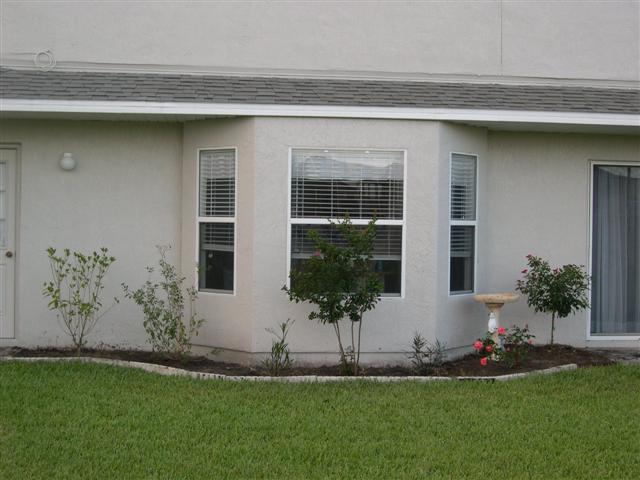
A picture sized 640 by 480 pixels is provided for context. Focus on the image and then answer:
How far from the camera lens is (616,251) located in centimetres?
1192

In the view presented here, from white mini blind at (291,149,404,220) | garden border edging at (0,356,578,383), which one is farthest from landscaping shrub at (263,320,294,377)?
white mini blind at (291,149,404,220)

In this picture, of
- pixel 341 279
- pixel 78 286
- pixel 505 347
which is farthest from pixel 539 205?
pixel 78 286

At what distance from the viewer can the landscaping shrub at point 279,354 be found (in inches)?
393

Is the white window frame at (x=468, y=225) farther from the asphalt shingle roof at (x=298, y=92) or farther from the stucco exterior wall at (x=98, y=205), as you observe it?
the stucco exterior wall at (x=98, y=205)

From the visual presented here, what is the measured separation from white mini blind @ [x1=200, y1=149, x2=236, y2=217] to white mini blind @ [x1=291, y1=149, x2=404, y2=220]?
805mm

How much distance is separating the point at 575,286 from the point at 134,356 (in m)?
5.54

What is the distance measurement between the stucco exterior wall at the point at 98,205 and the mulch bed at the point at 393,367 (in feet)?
1.14

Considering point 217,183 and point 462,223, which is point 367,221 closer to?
point 462,223

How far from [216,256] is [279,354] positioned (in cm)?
155

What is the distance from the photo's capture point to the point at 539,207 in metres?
11.6

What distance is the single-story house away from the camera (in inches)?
407

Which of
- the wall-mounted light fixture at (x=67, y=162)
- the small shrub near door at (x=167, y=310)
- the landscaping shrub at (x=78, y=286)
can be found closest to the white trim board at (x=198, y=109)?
the wall-mounted light fixture at (x=67, y=162)

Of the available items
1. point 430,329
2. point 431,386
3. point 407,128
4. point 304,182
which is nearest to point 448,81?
point 407,128

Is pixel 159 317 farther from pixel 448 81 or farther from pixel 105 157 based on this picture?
pixel 448 81
